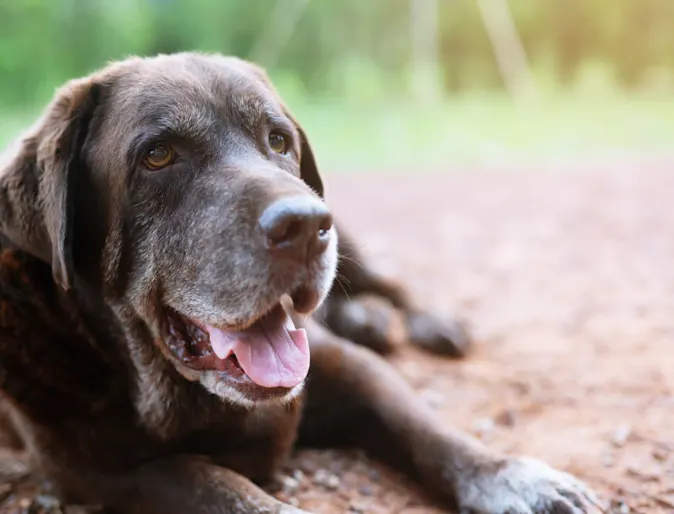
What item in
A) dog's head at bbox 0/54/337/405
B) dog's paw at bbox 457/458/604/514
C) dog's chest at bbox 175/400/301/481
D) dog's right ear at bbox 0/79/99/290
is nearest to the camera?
dog's head at bbox 0/54/337/405

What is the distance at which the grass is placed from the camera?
10031mm

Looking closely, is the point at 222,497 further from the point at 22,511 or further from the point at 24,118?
the point at 24,118

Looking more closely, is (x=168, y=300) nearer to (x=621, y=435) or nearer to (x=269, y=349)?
(x=269, y=349)

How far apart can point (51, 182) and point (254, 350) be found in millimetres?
735

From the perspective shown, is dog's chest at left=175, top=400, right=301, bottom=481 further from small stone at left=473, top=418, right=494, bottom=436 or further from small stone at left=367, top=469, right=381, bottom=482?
small stone at left=473, top=418, right=494, bottom=436

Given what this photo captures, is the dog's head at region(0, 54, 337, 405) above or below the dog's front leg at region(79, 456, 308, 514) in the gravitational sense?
above

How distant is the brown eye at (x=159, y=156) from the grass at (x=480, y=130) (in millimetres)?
7422

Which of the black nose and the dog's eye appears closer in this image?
the black nose

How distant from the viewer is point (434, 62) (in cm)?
1143

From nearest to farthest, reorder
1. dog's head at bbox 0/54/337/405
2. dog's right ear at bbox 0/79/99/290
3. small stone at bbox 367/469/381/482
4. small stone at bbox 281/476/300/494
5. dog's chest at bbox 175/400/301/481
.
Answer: dog's head at bbox 0/54/337/405, dog's right ear at bbox 0/79/99/290, dog's chest at bbox 175/400/301/481, small stone at bbox 281/476/300/494, small stone at bbox 367/469/381/482

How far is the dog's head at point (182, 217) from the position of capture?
1962mm

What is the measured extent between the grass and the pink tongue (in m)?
7.50

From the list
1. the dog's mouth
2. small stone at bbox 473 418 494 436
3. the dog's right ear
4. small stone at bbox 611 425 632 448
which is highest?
the dog's right ear

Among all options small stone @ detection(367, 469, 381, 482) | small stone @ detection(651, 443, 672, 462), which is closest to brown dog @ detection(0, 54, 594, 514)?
small stone @ detection(367, 469, 381, 482)
